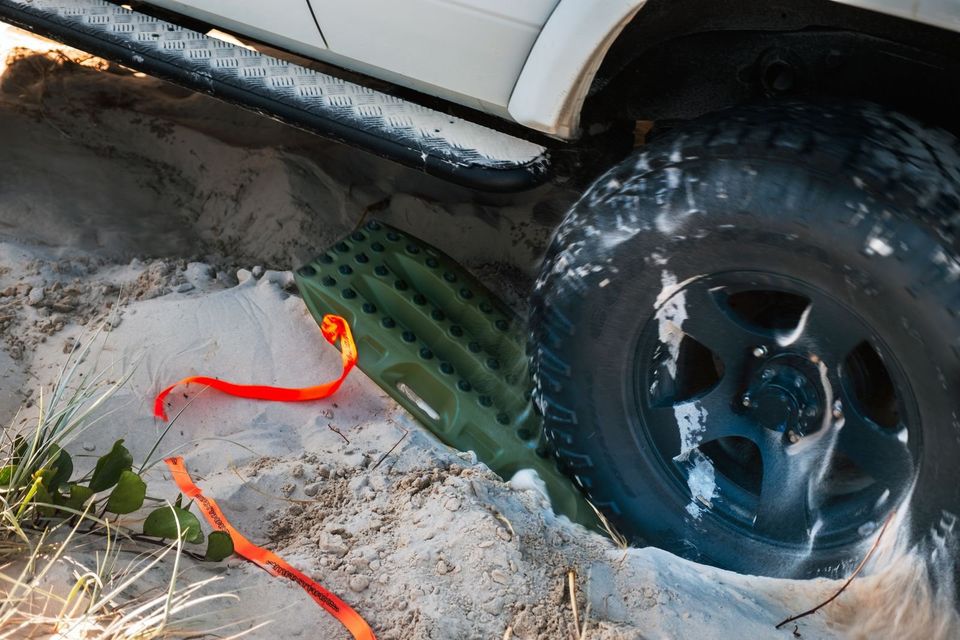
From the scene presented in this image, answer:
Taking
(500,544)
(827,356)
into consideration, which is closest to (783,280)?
(827,356)

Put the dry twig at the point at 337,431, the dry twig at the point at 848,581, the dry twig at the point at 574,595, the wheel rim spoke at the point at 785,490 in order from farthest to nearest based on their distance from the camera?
the dry twig at the point at 337,431, the wheel rim spoke at the point at 785,490, the dry twig at the point at 848,581, the dry twig at the point at 574,595

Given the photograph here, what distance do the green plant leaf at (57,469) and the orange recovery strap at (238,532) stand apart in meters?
0.27

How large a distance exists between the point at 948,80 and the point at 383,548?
1.48m

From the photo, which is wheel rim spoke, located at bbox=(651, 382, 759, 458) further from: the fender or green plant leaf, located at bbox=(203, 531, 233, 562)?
green plant leaf, located at bbox=(203, 531, 233, 562)

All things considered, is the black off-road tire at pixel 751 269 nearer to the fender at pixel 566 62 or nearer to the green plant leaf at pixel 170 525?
the fender at pixel 566 62

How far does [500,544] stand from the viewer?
2.01 metres

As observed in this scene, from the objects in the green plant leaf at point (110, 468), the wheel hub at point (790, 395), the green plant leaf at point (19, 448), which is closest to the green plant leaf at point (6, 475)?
the green plant leaf at point (19, 448)

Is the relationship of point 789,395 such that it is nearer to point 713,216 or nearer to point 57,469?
point 713,216

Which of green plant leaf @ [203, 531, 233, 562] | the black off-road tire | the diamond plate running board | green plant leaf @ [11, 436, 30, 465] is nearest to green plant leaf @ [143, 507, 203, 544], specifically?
green plant leaf @ [203, 531, 233, 562]

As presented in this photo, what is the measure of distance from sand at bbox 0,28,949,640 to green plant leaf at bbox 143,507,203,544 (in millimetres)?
65

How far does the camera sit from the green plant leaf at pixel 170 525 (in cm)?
194

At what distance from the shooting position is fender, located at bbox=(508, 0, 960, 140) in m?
1.94

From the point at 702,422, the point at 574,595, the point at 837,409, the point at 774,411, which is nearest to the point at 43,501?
the point at 574,595

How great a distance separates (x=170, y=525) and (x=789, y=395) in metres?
1.24
